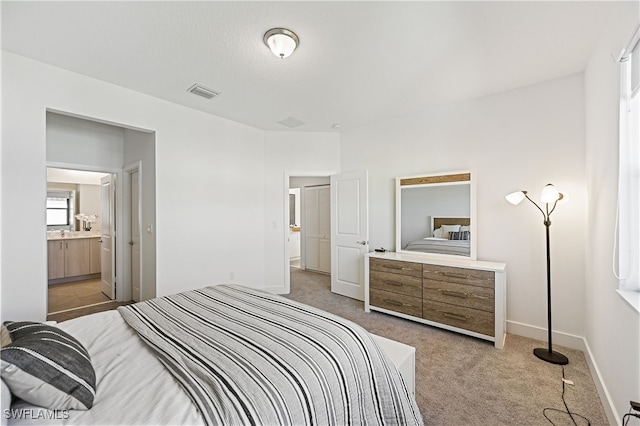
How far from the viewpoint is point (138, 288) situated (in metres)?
3.91

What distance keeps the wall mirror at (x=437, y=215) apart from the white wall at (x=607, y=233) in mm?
1042

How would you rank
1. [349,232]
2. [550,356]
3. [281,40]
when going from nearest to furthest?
[281,40], [550,356], [349,232]

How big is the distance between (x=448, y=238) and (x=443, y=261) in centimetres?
41

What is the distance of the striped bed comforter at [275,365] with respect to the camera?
1.02 meters

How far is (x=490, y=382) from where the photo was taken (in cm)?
212

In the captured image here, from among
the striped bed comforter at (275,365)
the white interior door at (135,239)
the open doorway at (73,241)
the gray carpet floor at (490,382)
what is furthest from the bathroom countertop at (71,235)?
the gray carpet floor at (490,382)

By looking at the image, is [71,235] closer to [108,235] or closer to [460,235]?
[108,235]

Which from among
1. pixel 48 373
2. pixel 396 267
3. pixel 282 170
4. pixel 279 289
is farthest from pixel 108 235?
pixel 396 267

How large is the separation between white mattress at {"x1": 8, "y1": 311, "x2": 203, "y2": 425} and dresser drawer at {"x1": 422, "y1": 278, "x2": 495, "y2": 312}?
2734 mm

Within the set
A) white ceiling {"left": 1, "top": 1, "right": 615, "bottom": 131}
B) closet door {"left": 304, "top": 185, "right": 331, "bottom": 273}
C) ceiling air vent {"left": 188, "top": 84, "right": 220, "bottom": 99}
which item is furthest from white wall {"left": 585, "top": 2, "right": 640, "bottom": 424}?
closet door {"left": 304, "top": 185, "right": 331, "bottom": 273}

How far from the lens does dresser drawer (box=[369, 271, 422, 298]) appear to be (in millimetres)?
3234

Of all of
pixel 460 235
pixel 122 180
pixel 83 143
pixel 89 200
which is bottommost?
pixel 460 235

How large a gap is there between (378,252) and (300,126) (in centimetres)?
229

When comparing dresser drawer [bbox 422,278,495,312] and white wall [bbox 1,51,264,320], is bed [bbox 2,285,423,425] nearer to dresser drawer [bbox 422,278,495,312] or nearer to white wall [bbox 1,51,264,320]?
white wall [bbox 1,51,264,320]
